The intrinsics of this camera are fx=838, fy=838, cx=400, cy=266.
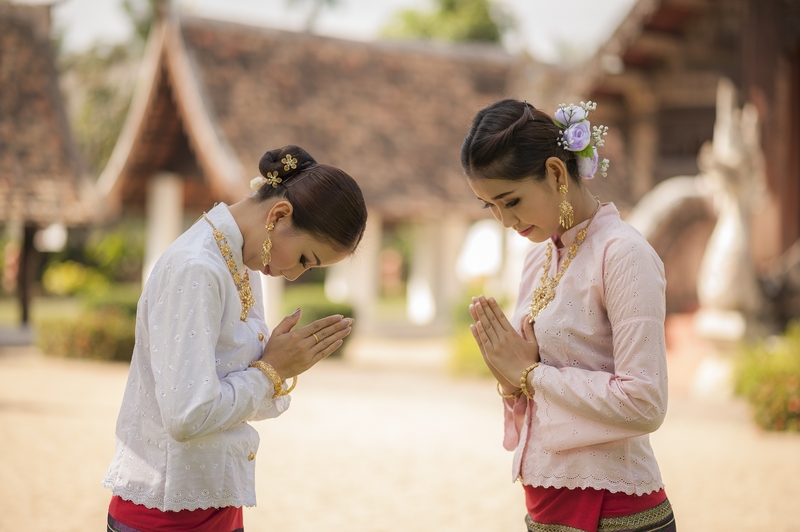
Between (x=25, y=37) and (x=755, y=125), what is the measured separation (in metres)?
13.7

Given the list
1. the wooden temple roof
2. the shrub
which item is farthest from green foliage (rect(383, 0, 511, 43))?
the shrub

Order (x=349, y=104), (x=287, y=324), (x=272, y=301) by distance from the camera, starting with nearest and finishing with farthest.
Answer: (x=287, y=324) < (x=272, y=301) < (x=349, y=104)

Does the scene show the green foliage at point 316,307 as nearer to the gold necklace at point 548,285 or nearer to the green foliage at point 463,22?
the gold necklace at point 548,285

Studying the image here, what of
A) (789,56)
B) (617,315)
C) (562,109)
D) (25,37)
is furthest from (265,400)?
(25,37)

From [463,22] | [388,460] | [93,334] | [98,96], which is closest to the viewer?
[388,460]

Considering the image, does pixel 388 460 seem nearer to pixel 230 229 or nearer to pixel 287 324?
pixel 287 324

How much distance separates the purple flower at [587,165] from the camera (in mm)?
2373

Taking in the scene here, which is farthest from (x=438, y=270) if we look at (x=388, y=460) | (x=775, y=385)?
(x=388, y=460)

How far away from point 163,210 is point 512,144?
588 inches

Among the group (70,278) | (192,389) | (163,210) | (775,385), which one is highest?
(163,210)

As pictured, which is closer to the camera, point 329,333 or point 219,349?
point 219,349

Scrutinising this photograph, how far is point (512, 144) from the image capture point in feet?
7.45

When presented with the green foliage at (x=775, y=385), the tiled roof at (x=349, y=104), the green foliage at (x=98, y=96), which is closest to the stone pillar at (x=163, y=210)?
the tiled roof at (x=349, y=104)

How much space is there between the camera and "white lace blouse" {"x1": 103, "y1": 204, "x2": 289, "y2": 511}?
2.04 meters
